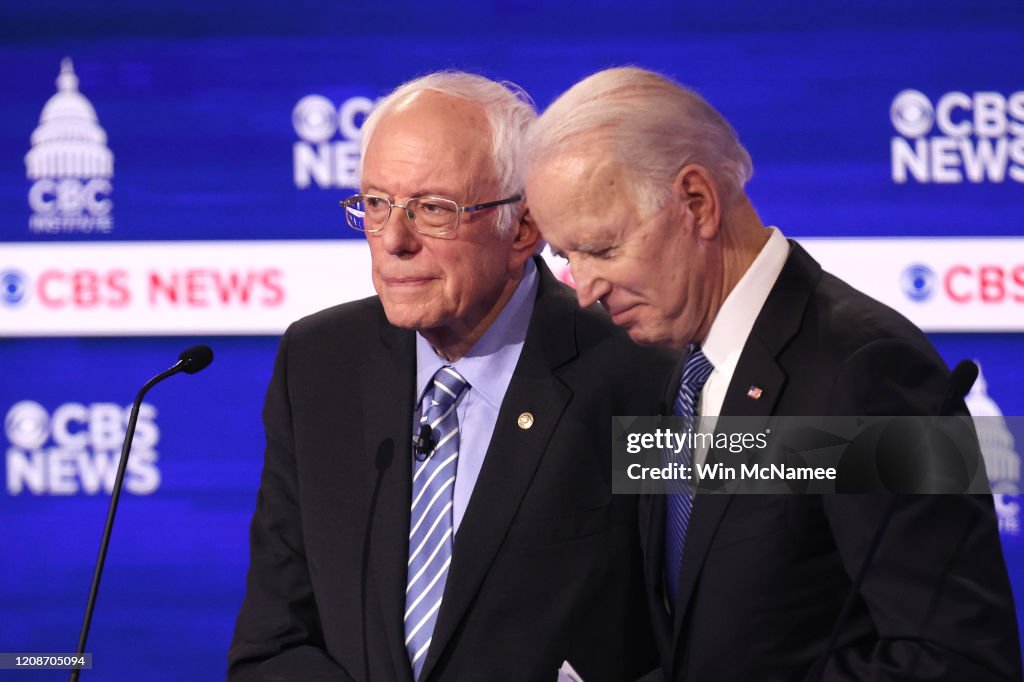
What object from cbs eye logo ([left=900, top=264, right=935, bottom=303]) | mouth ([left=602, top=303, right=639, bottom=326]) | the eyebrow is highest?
the eyebrow

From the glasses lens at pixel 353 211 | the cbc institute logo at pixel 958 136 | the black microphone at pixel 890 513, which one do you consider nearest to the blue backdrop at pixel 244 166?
the cbc institute logo at pixel 958 136

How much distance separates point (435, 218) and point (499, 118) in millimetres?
210

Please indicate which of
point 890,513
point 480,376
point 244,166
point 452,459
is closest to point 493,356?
point 480,376

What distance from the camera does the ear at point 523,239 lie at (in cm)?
214

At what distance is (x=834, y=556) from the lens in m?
1.62

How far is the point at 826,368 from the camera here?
1.62 metres

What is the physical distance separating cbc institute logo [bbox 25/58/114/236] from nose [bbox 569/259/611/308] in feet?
6.91

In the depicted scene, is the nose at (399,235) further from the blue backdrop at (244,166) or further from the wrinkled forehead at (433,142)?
the blue backdrop at (244,166)

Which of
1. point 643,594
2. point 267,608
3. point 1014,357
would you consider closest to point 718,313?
point 643,594

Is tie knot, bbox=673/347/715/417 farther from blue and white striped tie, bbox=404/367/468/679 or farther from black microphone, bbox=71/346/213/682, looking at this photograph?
black microphone, bbox=71/346/213/682

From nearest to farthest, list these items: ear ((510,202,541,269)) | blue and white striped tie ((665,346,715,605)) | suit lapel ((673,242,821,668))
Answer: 1. suit lapel ((673,242,821,668))
2. blue and white striped tie ((665,346,715,605))
3. ear ((510,202,541,269))

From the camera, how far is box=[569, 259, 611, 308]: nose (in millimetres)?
1788

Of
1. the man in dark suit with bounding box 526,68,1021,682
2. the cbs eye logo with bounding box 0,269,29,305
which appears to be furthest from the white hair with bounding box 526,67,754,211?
the cbs eye logo with bounding box 0,269,29,305

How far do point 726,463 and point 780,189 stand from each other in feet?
6.08
